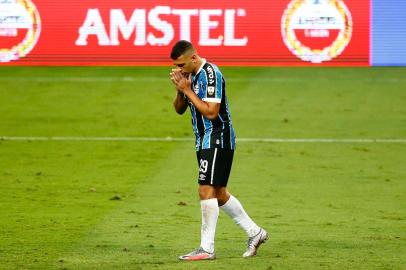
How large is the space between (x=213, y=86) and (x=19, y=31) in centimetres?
280

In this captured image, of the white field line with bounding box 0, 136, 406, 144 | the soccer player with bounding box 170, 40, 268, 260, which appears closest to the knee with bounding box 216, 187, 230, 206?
the soccer player with bounding box 170, 40, 268, 260

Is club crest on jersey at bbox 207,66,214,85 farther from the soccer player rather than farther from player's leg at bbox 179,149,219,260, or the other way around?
player's leg at bbox 179,149,219,260

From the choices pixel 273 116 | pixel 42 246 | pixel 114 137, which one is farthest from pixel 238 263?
pixel 273 116

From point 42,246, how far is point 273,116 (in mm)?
13497

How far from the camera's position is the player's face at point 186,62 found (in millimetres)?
13438

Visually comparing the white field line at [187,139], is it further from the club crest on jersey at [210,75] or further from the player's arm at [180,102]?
the club crest on jersey at [210,75]

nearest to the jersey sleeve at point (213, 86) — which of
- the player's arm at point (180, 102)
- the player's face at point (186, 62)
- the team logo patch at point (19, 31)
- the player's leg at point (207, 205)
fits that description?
the player's face at point (186, 62)

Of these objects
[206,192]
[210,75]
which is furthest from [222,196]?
[210,75]

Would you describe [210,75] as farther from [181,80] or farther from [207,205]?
[207,205]

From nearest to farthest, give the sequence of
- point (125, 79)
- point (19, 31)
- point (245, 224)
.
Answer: point (245, 224), point (19, 31), point (125, 79)

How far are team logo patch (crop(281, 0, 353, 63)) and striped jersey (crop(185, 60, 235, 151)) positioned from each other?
5.06 ft

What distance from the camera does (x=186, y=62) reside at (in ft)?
44.2

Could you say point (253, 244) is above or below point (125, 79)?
above

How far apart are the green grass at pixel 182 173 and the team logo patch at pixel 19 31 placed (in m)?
2.21
